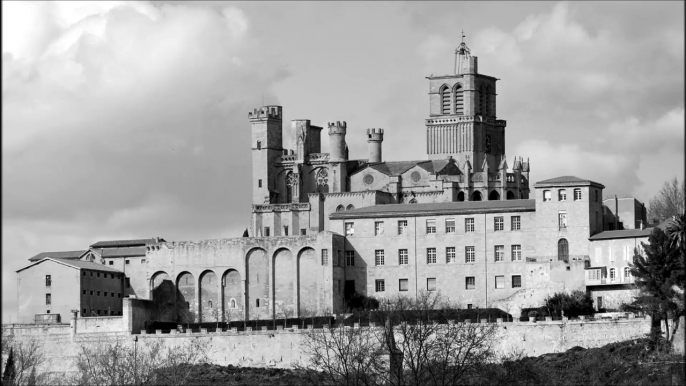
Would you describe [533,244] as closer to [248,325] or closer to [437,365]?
[248,325]

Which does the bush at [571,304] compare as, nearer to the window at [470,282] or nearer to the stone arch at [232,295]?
the window at [470,282]

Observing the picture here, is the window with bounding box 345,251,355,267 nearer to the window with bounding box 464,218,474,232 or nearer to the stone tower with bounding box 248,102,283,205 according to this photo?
the window with bounding box 464,218,474,232

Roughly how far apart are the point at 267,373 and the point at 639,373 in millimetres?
19691

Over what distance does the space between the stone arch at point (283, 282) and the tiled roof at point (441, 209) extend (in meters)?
4.43

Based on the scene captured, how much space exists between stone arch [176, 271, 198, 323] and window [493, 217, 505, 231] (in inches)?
790

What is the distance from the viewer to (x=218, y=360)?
221 ft

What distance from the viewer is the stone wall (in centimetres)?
5966

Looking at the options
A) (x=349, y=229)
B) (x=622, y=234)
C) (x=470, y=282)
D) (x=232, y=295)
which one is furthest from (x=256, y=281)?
(x=622, y=234)

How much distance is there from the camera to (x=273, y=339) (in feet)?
218

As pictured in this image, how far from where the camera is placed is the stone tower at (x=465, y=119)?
9144 centimetres

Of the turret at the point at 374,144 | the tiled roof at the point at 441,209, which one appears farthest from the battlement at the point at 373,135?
the tiled roof at the point at 441,209

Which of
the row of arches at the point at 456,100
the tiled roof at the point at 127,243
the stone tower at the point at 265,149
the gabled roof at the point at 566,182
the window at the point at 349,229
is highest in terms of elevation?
the row of arches at the point at 456,100

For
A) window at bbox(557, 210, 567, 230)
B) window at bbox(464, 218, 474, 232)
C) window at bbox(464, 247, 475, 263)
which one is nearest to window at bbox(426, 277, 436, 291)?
window at bbox(464, 247, 475, 263)

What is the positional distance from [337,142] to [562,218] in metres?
22.5
